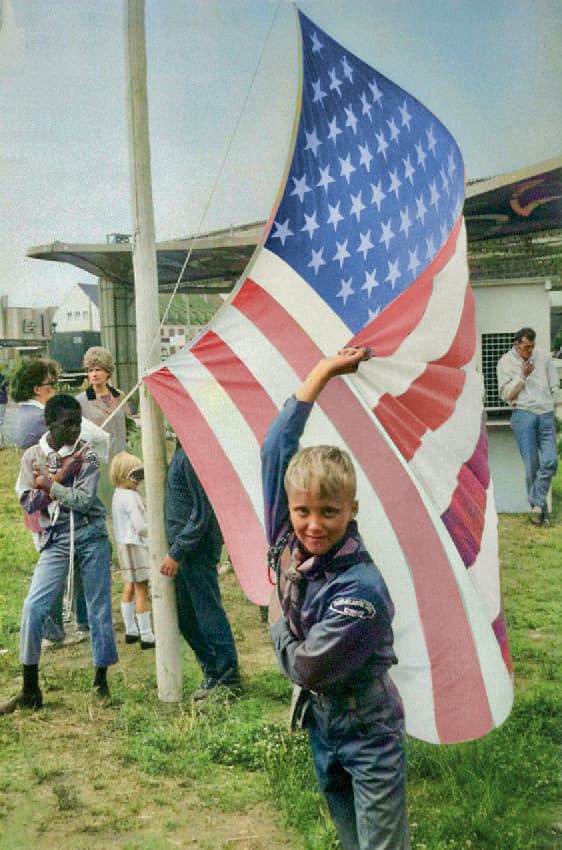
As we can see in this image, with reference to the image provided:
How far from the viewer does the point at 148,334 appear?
3.68 metres

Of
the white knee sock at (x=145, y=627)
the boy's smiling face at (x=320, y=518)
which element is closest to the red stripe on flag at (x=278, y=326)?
the boy's smiling face at (x=320, y=518)

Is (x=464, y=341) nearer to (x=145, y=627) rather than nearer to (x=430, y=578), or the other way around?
(x=430, y=578)

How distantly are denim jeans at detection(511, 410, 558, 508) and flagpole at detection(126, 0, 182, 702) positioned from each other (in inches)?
75.3

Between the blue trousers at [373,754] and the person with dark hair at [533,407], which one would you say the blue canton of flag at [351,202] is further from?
the person with dark hair at [533,407]

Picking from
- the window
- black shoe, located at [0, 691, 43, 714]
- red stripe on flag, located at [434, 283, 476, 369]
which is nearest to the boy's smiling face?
red stripe on flag, located at [434, 283, 476, 369]

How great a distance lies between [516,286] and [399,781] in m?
2.95

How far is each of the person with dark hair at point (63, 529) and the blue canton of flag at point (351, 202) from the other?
4.61 feet

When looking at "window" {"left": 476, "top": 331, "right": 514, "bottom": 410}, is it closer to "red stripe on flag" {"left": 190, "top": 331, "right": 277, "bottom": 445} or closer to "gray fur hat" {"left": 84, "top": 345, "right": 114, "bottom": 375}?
"gray fur hat" {"left": 84, "top": 345, "right": 114, "bottom": 375}

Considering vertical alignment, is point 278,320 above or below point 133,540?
above

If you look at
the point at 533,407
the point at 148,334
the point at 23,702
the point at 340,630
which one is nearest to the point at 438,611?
the point at 340,630

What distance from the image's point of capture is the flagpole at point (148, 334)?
3570mm

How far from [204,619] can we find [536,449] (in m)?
2.35

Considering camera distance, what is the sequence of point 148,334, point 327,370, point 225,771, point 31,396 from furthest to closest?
point 31,396, point 148,334, point 225,771, point 327,370

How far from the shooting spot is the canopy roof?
11.8 ft
